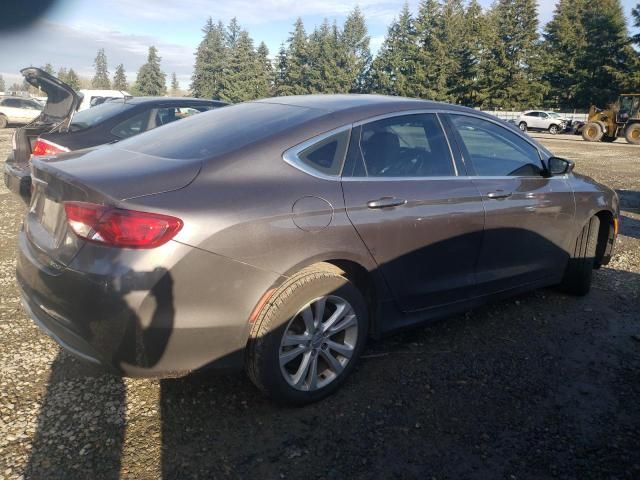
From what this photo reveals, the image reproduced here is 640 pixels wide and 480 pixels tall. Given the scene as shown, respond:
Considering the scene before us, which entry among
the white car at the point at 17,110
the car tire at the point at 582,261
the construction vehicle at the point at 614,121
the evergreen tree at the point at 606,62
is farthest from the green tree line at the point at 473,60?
the car tire at the point at 582,261

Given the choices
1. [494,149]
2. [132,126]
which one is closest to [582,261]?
[494,149]

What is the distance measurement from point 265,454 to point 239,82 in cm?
6902

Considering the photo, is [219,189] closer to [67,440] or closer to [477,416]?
[67,440]

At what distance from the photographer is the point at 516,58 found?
177 feet

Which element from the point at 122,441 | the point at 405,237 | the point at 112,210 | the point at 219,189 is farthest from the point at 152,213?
the point at 405,237

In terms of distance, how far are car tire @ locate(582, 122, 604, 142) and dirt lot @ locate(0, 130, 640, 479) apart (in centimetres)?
2824

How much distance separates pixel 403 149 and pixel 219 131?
1.13 metres

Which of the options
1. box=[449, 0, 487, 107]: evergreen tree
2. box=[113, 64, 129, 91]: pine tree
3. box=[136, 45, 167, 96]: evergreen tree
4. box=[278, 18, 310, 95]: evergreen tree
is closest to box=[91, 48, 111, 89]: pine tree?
box=[113, 64, 129, 91]: pine tree

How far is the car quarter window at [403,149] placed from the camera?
296 centimetres

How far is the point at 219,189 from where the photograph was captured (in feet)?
7.89

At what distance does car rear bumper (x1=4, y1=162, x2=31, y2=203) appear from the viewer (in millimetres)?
5066

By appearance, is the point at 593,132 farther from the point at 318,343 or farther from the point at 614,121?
the point at 318,343

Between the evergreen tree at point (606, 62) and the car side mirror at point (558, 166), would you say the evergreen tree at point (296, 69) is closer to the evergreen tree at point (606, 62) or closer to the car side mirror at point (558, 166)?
the evergreen tree at point (606, 62)

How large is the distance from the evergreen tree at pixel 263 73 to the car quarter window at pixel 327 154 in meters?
65.6
